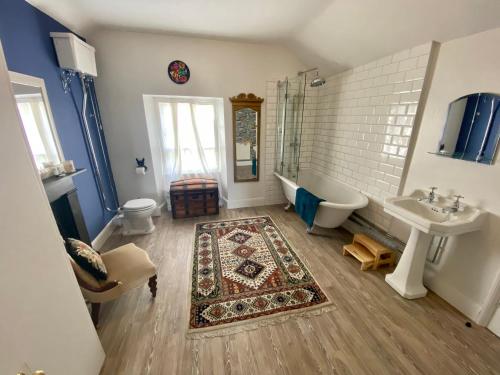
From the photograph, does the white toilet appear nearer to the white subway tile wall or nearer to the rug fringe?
the rug fringe

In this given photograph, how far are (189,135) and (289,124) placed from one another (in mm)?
1682

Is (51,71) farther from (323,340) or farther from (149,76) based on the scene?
(323,340)

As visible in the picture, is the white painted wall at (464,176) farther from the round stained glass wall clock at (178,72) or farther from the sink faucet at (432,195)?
the round stained glass wall clock at (178,72)

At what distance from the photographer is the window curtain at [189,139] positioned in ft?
11.0

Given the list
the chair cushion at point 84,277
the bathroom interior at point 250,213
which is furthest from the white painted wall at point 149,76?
the chair cushion at point 84,277

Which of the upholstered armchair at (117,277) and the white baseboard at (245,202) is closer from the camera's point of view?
the upholstered armchair at (117,277)

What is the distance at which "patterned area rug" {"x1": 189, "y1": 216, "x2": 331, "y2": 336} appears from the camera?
67.2 inches

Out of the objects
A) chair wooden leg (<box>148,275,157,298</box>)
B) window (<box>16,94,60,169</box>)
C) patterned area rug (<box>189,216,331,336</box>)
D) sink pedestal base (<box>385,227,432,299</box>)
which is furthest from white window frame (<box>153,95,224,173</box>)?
sink pedestal base (<box>385,227,432,299</box>)

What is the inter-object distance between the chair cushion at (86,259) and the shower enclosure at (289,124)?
8.89 ft

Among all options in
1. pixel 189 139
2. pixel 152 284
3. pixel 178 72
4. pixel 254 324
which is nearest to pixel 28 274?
pixel 152 284

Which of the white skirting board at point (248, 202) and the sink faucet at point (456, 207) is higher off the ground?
the sink faucet at point (456, 207)

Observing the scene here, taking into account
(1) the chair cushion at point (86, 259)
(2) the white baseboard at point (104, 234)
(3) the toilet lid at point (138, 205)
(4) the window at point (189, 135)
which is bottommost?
(2) the white baseboard at point (104, 234)

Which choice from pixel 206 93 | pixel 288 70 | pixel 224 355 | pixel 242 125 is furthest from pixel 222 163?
pixel 224 355

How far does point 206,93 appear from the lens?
304 cm
